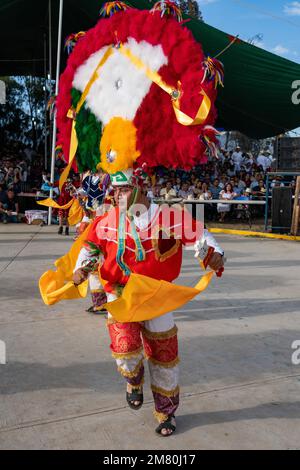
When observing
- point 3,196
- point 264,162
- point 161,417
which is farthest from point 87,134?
point 264,162

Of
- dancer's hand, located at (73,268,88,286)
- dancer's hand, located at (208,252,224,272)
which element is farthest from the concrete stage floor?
dancer's hand, located at (208,252,224,272)

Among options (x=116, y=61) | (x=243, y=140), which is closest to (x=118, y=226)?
(x=116, y=61)

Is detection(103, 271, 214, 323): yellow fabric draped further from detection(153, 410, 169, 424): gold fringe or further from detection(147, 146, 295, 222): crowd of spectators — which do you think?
detection(147, 146, 295, 222): crowd of spectators

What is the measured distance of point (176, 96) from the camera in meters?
3.26

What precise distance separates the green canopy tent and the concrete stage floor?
9.53 meters

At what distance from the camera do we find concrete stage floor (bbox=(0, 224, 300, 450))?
3006 millimetres

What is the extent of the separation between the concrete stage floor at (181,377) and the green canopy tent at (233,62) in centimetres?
953

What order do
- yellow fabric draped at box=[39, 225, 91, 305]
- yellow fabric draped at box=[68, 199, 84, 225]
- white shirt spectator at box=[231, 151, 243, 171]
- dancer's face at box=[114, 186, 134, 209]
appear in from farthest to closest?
white shirt spectator at box=[231, 151, 243, 171] → yellow fabric draped at box=[68, 199, 84, 225] → yellow fabric draped at box=[39, 225, 91, 305] → dancer's face at box=[114, 186, 134, 209]

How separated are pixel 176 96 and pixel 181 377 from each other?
2.05m

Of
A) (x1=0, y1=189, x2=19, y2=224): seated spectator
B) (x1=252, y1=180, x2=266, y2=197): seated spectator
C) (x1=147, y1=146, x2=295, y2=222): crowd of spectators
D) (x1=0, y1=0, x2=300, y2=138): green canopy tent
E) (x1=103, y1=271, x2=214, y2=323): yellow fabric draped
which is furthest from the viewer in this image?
(x1=252, y1=180, x2=266, y2=197): seated spectator

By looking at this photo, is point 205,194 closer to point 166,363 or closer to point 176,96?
point 176,96

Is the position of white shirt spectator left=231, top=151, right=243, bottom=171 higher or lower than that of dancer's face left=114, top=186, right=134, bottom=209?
higher

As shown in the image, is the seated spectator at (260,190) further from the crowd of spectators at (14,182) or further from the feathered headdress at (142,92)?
the feathered headdress at (142,92)

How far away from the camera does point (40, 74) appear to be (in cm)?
2044
